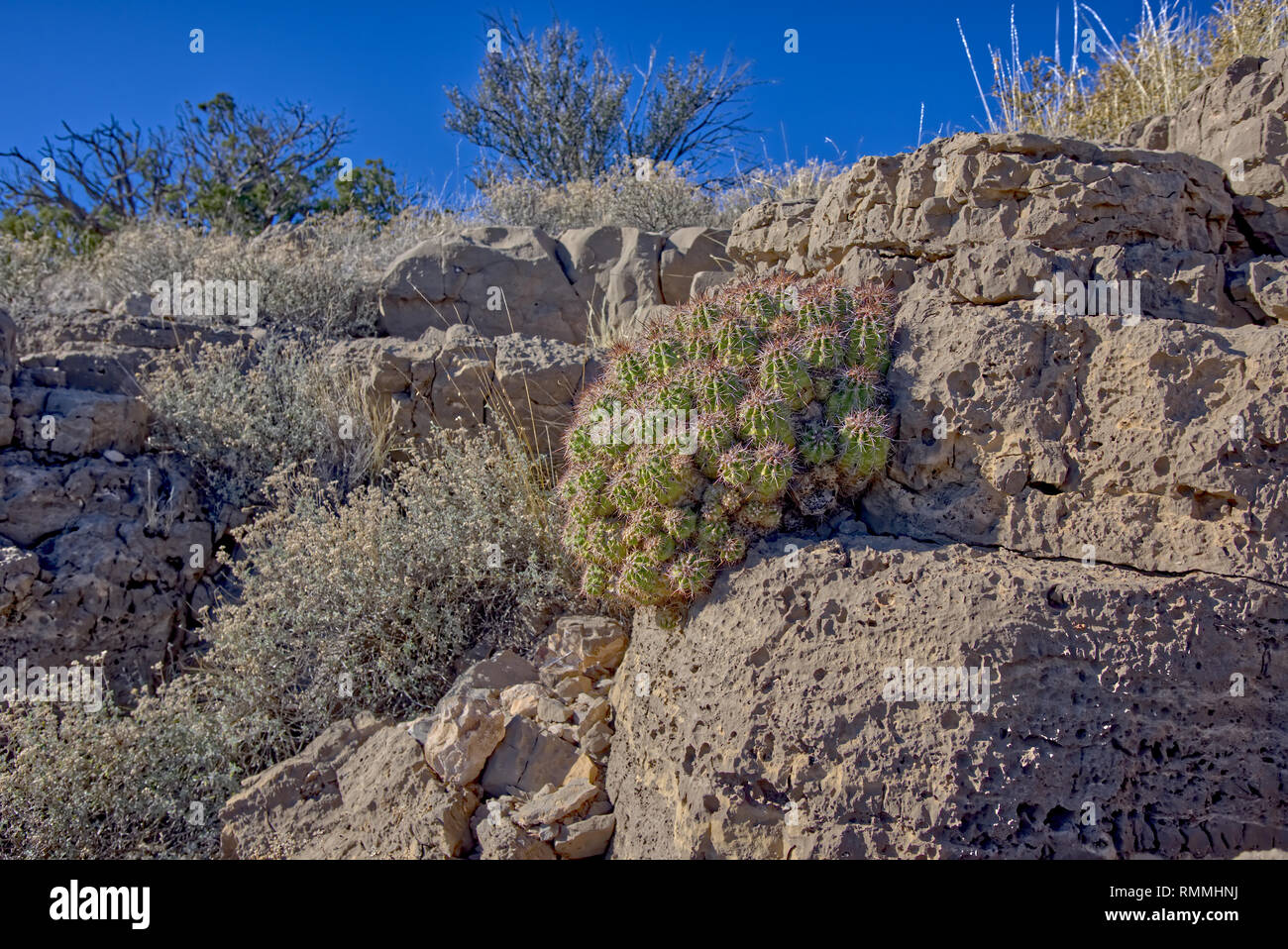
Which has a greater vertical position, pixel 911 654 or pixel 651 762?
pixel 911 654

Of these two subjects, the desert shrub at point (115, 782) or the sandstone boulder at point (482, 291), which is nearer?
the desert shrub at point (115, 782)

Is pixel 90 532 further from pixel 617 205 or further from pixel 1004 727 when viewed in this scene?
pixel 617 205

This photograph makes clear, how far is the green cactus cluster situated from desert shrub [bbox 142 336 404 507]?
2.30 meters

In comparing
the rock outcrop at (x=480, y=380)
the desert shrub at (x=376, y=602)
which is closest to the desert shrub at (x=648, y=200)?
the rock outcrop at (x=480, y=380)

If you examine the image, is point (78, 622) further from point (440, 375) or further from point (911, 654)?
point (911, 654)

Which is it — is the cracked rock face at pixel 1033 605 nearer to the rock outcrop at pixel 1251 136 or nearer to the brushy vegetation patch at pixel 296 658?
the rock outcrop at pixel 1251 136

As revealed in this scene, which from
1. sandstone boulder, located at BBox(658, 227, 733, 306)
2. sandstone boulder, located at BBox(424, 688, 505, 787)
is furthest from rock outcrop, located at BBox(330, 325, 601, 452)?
sandstone boulder, located at BBox(424, 688, 505, 787)

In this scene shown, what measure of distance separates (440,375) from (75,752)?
8.99 feet

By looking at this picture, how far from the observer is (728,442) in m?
A: 3.32

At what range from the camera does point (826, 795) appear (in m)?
2.74

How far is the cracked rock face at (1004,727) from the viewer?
2.61 m

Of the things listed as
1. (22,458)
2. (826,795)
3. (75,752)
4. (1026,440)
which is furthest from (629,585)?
(22,458)

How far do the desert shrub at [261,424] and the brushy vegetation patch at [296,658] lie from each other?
26.0 inches

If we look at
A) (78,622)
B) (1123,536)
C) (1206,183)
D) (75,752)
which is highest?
(1206,183)
